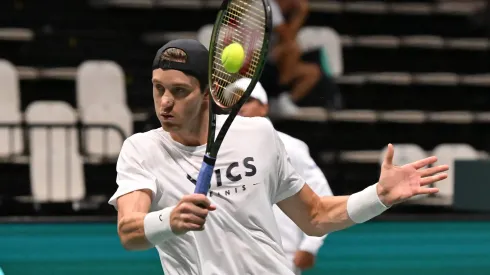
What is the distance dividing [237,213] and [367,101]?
1090 centimetres

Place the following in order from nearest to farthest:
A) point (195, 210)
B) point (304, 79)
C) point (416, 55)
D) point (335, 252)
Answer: point (195, 210) < point (335, 252) < point (304, 79) < point (416, 55)

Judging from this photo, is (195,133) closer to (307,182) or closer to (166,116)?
(166,116)

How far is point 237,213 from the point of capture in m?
3.43

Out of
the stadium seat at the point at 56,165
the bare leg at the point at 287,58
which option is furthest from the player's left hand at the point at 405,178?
the bare leg at the point at 287,58

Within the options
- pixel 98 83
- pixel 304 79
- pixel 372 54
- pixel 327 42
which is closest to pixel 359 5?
pixel 372 54

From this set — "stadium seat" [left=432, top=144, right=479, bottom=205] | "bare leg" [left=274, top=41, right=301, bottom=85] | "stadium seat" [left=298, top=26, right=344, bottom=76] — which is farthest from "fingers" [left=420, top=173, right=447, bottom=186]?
"stadium seat" [left=298, top=26, right=344, bottom=76]

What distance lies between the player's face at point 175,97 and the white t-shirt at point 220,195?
0.43 feet

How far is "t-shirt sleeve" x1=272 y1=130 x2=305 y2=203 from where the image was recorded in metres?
3.66

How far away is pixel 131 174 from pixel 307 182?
7.10 feet

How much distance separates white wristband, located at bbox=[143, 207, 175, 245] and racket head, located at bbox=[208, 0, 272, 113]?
46cm

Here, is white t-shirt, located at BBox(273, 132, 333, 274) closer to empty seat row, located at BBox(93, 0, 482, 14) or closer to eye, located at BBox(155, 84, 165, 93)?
eye, located at BBox(155, 84, 165, 93)

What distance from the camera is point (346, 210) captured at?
3.71 metres

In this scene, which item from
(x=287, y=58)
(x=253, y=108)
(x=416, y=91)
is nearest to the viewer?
(x=253, y=108)

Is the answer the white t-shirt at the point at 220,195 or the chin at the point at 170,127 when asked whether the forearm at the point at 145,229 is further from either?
the chin at the point at 170,127
